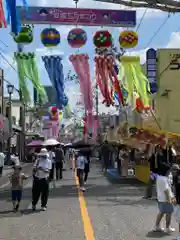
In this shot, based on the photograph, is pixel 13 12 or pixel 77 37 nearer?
pixel 13 12

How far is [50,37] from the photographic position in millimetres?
18844

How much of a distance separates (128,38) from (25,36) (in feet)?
13.5

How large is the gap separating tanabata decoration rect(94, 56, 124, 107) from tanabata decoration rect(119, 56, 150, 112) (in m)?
0.43

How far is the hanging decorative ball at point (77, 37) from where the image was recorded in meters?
18.9

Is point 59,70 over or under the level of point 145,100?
over

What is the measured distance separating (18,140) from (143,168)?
34.6m

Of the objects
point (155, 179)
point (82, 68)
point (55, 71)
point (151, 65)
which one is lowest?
point (155, 179)

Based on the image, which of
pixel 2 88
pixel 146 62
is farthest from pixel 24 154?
pixel 146 62

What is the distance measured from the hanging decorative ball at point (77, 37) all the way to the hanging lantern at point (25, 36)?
1.54m

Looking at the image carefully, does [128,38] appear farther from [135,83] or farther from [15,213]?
[15,213]

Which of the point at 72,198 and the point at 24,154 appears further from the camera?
the point at 24,154

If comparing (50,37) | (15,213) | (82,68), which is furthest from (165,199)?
(82,68)

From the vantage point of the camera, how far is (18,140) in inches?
2164

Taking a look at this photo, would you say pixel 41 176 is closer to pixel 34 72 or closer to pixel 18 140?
pixel 34 72
